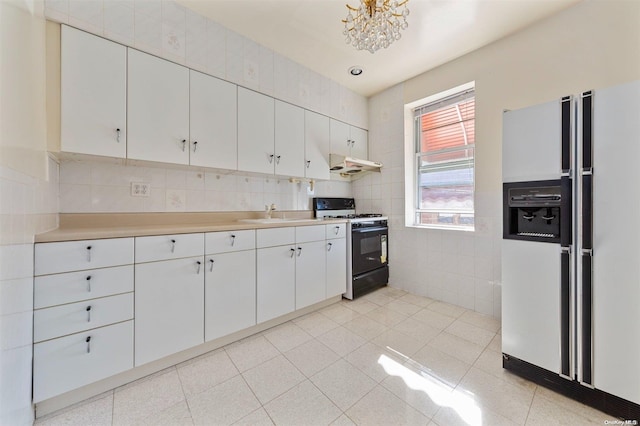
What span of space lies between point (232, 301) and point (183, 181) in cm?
112

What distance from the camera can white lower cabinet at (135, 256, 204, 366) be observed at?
58.0 inches

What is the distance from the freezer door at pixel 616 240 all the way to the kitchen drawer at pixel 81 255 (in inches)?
102

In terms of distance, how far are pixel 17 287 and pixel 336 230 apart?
7.12 ft

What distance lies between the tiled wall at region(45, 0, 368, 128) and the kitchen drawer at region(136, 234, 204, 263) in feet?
4.42

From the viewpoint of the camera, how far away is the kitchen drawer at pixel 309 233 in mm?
2291

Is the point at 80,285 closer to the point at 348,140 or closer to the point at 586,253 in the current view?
the point at 586,253

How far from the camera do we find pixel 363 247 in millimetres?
2883

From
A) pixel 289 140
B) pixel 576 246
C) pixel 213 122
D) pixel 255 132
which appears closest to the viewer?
pixel 576 246

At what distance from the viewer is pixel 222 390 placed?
1420 mm

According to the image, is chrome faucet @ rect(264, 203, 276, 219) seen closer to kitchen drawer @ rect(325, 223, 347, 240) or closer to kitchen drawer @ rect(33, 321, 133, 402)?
kitchen drawer @ rect(325, 223, 347, 240)

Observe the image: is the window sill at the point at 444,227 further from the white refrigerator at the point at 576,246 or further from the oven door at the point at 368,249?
the white refrigerator at the point at 576,246

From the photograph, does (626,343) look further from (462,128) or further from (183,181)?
(183,181)

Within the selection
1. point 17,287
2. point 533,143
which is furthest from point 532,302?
point 17,287

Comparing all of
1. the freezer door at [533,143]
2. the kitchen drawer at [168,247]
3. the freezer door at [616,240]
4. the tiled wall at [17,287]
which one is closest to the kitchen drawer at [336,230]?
the kitchen drawer at [168,247]
